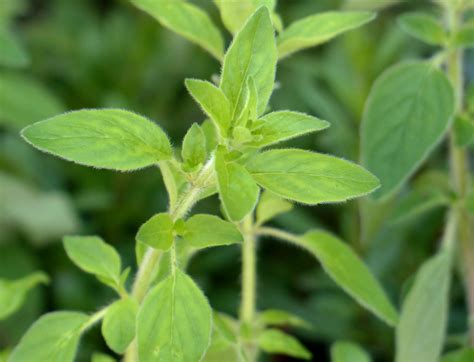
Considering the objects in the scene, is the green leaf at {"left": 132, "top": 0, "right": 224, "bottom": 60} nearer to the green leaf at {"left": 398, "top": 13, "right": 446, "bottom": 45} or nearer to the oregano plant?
the oregano plant

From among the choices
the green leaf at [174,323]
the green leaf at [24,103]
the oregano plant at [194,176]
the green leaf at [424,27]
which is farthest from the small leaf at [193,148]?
the green leaf at [24,103]

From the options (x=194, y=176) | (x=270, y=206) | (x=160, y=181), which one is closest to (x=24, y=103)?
(x=160, y=181)

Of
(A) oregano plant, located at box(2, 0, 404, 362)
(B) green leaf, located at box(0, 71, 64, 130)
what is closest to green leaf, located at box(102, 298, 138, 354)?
(A) oregano plant, located at box(2, 0, 404, 362)

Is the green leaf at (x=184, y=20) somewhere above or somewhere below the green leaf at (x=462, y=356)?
above

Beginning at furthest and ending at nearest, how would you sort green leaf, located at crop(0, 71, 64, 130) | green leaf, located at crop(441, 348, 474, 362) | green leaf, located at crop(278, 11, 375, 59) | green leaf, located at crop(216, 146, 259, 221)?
green leaf, located at crop(0, 71, 64, 130) → green leaf, located at crop(441, 348, 474, 362) → green leaf, located at crop(278, 11, 375, 59) → green leaf, located at crop(216, 146, 259, 221)

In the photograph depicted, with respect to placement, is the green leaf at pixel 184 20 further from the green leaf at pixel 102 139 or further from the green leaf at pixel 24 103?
the green leaf at pixel 24 103

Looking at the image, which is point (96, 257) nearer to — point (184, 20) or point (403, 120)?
point (184, 20)
